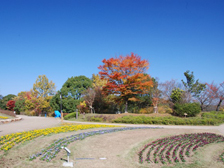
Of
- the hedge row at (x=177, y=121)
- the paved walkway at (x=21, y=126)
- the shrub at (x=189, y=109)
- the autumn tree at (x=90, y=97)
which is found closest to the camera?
the paved walkway at (x=21, y=126)

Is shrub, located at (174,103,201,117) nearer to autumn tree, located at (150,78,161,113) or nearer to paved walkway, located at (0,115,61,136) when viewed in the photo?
autumn tree, located at (150,78,161,113)

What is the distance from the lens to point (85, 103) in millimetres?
32812

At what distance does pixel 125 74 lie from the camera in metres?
27.3

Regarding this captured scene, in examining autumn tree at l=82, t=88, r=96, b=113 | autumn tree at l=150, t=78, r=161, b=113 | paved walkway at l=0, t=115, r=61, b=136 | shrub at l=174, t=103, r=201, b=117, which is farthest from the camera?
autumn tree at l=82, t=88, r=96, b=113

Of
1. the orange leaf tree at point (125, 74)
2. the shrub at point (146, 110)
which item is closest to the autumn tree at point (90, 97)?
the orange leaf tree at point (125, 74)

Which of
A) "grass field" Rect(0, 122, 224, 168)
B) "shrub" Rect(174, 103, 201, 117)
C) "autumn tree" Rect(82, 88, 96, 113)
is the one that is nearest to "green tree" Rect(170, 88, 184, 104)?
"shrub" Rect(174, 103, 201, 117)

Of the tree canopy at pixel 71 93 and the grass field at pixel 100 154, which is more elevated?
the tree canopy at pixel 71 93

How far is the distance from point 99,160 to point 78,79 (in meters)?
29.1

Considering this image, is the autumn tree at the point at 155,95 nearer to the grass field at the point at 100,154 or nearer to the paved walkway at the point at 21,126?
the paved walkway at the point at 21,126

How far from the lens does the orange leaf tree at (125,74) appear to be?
2617cm

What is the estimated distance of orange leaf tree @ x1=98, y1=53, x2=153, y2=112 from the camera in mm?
26172

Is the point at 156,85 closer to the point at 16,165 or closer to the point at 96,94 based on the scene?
the point at 96,94

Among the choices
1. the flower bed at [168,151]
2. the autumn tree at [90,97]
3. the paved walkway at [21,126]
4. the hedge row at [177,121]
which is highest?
the autumn tree at [90,97]

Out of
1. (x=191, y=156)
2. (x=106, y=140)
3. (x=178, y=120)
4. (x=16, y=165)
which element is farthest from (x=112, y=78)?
(x=16, y=165)
